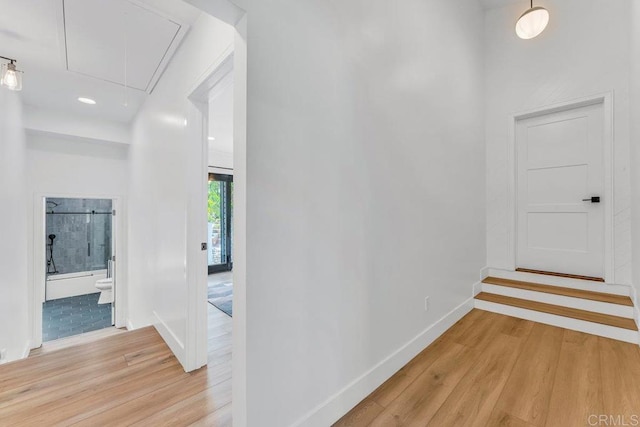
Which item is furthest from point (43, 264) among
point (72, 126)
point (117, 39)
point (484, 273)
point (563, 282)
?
point (563, 282)

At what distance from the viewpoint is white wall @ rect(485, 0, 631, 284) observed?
Answer: 2721 mm

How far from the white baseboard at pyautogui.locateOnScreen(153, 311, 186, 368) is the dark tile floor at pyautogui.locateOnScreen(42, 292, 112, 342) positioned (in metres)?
2.88

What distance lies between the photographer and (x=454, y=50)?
2.82m

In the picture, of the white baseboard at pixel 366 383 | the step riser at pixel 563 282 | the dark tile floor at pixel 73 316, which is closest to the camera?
the white baseboard at pixel 366 383

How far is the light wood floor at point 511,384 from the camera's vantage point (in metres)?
1.49

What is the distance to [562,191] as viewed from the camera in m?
3.15

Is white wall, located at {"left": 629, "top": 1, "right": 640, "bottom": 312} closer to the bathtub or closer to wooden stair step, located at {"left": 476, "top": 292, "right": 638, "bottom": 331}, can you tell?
wooden stair step, located at {"left": 476, "top": 292, "right": 638, "bottom": 331}

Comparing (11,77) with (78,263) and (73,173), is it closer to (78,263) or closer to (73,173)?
(73,173)

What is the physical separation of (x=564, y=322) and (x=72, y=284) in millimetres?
8148

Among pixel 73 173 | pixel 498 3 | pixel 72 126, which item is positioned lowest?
pixel 73 173

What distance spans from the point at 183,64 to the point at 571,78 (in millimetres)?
4108

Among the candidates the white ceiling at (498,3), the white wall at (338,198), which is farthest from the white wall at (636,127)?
the white wall at (338,198)

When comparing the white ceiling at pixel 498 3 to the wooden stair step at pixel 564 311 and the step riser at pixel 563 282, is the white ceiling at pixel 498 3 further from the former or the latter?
the wooden stair step at pixel 564 311

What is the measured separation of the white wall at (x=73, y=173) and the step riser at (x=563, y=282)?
5.70 m
